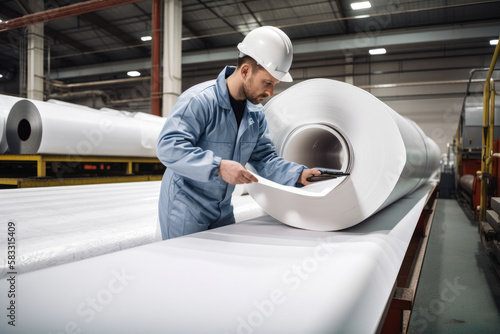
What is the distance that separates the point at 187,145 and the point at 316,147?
2.89 feet

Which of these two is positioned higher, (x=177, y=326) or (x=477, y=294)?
(x=177, y=326)

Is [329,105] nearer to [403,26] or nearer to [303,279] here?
[303,279]

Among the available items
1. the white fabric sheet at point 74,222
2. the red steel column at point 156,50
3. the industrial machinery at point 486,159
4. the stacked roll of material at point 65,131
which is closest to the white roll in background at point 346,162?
the white fabric sheet at point 74,222

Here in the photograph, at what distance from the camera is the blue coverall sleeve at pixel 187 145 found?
1.06 meters

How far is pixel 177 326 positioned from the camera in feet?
1.78

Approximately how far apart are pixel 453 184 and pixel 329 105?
7.06m

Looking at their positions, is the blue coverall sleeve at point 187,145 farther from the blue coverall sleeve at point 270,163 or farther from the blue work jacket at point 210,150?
the blue coverall sleeve at point 270,163

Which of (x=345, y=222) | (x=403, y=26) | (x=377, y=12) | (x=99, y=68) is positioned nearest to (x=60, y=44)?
(x=99, y=68)

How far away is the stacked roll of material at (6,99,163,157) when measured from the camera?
286 cm

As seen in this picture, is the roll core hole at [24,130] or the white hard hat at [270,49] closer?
the white hard hat at [270,49]

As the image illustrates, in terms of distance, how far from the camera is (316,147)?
180cm

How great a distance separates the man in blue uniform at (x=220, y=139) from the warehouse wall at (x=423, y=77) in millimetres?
7771

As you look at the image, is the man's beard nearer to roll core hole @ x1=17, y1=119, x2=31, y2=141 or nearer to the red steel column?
roll core hole @ x1=17, y1=119, x2=31, y2=141

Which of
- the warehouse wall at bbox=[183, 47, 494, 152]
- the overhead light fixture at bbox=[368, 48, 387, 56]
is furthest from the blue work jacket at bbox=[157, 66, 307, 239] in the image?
the overhead light fixture at bbox=[368, 48, 387, 56]
